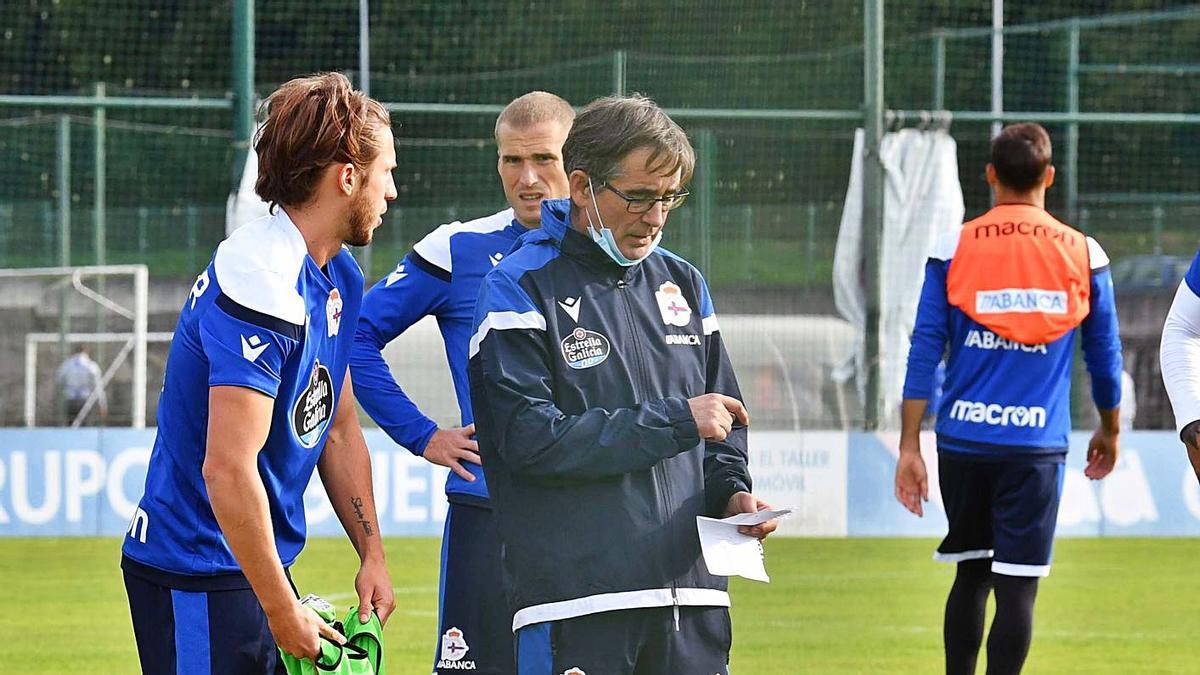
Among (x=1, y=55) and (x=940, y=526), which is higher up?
(x=1, y=55)

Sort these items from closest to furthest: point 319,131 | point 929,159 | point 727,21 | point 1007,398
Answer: point 319,131
point 1007,398
point 929,159
point 727,21

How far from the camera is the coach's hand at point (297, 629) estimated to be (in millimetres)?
3449

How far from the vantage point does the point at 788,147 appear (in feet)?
52.0

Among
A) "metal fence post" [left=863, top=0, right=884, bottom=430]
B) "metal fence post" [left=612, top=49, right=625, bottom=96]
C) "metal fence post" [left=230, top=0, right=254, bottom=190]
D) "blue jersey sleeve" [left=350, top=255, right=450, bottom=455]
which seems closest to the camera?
"blue jersey sleeve" [left=350, top=255, right=450, bottom=455]

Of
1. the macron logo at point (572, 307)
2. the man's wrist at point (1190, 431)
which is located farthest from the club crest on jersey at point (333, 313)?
the man's wrist at point (1190, 431)

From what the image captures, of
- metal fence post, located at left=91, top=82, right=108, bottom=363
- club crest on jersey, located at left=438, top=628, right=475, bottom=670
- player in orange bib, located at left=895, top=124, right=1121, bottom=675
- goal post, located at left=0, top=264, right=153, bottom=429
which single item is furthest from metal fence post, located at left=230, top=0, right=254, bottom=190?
club crest on jersey, located at left=438, top=628, right=475, bottom=670

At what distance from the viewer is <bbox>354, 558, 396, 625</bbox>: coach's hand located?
3.90 metres

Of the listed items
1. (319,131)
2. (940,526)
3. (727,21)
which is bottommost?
(940,526)

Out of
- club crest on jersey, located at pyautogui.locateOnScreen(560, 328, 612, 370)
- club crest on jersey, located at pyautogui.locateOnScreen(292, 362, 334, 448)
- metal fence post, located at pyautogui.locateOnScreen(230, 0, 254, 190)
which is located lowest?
club crest on jersey, located at pyautogui.locateOnScreen(292, 362, 334, 448)

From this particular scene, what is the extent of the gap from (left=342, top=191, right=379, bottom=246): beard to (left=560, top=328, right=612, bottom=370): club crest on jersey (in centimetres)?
47

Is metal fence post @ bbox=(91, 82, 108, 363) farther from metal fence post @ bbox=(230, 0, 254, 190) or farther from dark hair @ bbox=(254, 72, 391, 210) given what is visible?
dark hair @ bbox=(254, 72, 391, 210)

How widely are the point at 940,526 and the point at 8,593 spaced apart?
7.09 meters

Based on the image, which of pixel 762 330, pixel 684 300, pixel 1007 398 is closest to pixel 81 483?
pixel 762 330

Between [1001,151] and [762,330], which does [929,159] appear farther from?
[1001,151]
